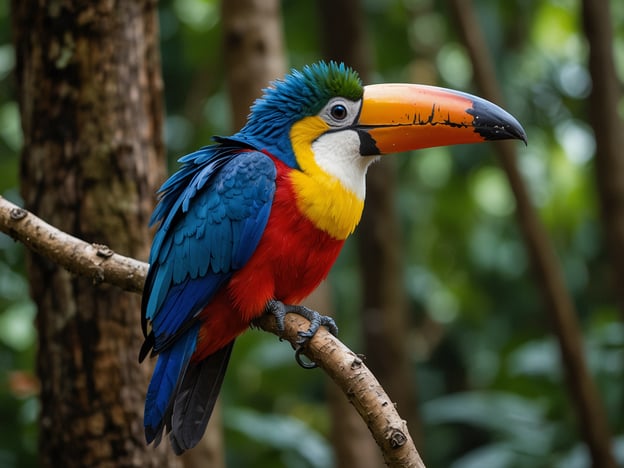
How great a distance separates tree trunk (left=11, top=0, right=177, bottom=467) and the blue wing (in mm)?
509

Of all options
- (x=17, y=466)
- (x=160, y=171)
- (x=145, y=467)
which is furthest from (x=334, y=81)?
(x=17, y=466)

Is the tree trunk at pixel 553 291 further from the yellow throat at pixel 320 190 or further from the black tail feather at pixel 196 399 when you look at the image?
the black tail feather at pixel 196 399

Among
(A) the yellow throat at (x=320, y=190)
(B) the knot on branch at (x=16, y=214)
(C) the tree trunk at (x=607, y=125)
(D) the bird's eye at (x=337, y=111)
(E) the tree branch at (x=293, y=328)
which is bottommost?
(E) the tree branch at (x=293, y=328)

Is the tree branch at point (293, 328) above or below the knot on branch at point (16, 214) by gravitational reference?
below

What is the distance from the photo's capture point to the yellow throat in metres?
2.88

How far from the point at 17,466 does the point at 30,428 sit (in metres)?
0.21

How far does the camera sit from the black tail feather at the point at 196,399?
285 centimetres

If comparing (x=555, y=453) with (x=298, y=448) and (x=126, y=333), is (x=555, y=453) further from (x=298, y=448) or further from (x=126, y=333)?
(x=126, y=333)

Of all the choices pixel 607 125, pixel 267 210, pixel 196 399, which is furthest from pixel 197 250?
pixel 607 125

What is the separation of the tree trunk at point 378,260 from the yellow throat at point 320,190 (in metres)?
2.10

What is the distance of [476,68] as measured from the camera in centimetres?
482

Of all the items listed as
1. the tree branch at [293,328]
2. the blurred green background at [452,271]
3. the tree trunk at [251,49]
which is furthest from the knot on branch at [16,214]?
the blurred green background at [452,271]

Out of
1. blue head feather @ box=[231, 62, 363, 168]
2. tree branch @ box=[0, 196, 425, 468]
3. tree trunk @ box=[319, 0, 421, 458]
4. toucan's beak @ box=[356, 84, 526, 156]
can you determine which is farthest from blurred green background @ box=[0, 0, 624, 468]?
toucan's beak @ box=[356, 84, 526, 156]

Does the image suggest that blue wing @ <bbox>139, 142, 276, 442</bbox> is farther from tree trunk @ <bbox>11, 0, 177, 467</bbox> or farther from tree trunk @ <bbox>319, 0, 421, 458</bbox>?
tree trunk @ <bbox>319, 0, 421, 458</bbox>
